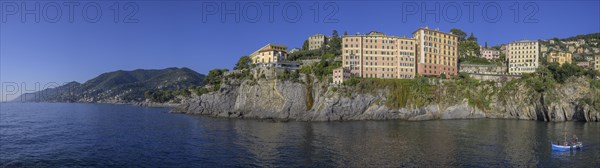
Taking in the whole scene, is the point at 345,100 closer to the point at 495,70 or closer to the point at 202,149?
the point at 202,149

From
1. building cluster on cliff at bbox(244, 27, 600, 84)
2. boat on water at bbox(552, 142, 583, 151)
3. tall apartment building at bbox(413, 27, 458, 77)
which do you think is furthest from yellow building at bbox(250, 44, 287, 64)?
boat on water at bbox(552, 142, 583, 151)

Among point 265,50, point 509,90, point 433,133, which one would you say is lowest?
point 433,133

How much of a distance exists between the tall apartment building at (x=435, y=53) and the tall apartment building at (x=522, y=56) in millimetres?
21913

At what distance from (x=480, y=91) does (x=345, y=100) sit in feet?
133

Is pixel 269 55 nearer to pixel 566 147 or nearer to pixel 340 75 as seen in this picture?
pixel 340 75

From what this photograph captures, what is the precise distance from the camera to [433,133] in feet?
220

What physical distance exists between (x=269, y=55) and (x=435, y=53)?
54372 millimetres

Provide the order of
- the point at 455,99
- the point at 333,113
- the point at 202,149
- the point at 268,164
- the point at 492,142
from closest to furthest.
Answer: the point at 268,164, the point at 202,149, the point at 492,142, the point at 333,113, the point at 455,99

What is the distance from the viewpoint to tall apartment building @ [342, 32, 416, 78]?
372 ft

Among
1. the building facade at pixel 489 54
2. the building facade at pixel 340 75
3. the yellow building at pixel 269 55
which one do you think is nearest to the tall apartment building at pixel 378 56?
the building facade at pixel 340 75

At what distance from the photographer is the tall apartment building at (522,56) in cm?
12641

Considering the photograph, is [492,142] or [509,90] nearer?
[492,142]

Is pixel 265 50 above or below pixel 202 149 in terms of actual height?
above

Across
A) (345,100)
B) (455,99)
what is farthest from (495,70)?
(345,100)
